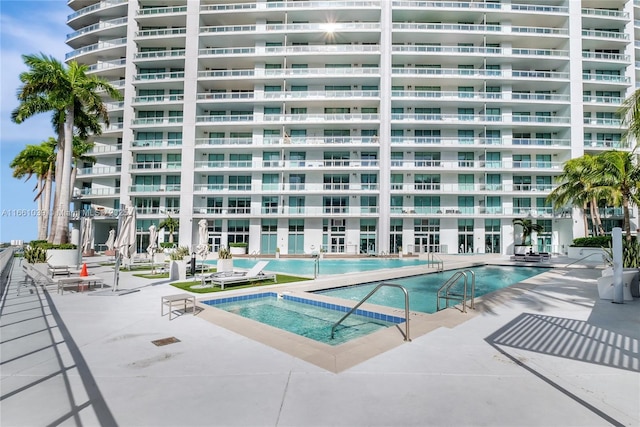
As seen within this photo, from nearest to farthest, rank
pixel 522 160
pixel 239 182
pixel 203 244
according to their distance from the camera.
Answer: pixel 203 244 → pixel 239 182 → pixel 522 160

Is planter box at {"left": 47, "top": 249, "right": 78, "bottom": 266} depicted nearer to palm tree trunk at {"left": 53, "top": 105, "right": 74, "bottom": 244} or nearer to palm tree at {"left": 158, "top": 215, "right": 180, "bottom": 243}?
palm tree trunk at {"left": 53, "top": 105, "right": 74, "bottom": 244}

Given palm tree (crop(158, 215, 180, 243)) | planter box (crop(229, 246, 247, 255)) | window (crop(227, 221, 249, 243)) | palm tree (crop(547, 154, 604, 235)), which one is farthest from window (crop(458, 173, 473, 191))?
palm tree (crop(158, 215, 180, 243))

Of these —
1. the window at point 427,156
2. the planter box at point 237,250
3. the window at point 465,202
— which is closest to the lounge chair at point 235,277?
the planter box at point 237,250

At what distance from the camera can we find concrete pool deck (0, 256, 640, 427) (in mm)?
3486

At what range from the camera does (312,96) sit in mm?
31781

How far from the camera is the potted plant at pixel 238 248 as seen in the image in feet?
102

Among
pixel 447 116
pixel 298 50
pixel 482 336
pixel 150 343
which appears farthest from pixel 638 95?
pixel 298 50

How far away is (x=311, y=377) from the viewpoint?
14.6 feet

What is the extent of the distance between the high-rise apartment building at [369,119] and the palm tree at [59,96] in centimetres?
1164

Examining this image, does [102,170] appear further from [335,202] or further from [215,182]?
[335,202]

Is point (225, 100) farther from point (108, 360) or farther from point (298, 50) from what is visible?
point (108, 360)

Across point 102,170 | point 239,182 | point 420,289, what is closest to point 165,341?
point 420,289

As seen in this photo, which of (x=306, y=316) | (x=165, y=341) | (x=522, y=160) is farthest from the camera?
(x=522, y=160)

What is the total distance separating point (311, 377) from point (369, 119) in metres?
30.2
